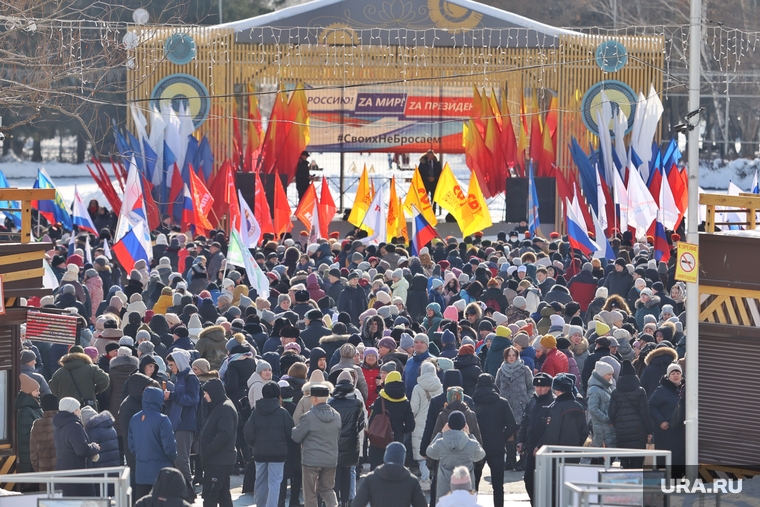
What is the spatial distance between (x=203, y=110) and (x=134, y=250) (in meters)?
12.4

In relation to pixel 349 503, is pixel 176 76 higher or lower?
higher

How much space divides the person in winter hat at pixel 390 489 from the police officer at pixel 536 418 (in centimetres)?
210

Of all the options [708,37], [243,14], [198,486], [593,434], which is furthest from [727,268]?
[708,37]

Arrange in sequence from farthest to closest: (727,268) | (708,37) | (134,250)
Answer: (708,37) → (134,250) → (727,268)

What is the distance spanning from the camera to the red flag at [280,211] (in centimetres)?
2234

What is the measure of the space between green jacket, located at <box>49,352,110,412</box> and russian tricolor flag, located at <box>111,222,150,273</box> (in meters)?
6.63

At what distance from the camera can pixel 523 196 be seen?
29844 mm

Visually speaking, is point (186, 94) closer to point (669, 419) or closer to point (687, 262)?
point (669, 419)

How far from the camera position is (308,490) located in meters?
10.5

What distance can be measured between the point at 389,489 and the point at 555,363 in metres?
3.89

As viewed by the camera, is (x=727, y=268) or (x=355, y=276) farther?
(x=355, y=276)

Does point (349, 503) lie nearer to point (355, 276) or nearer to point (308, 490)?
point (308, 490)

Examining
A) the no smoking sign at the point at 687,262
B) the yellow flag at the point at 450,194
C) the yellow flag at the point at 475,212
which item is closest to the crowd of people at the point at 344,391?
the no smoking sign at the point at 687,262

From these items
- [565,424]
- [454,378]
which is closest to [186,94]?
[454,378]
